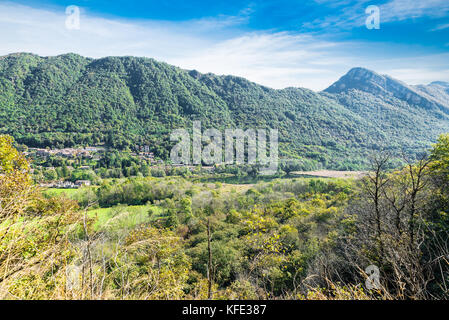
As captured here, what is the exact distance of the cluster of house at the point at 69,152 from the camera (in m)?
51.7

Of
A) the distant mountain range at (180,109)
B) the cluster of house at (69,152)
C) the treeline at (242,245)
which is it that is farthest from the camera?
the distant mountain range at (180,109)

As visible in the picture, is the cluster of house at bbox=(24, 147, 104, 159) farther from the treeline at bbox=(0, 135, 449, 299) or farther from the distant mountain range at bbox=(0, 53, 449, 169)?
the treeline at bbox=(0, 135, 449, 299)

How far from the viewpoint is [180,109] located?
327 feet

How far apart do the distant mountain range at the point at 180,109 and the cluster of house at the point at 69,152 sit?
500 cm

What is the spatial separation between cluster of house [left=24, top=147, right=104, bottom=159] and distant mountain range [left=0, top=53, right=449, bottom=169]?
16.4 ft

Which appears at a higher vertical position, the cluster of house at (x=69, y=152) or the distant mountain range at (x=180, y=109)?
the distant mountain range at (x=180, y=109)

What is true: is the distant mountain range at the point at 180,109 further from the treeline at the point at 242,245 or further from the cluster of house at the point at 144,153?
the treeline at the point at 242,245

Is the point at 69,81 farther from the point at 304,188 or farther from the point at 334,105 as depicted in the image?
the point at 334,105

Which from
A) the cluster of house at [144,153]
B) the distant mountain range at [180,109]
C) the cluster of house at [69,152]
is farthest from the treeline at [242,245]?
the distant mountain range at [180,109]

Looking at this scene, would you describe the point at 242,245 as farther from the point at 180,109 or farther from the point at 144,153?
the point at 180,109

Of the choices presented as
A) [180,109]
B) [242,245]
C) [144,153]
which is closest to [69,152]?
[144,153]

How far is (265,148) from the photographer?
77250 mm

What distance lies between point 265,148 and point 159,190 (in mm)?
49384
